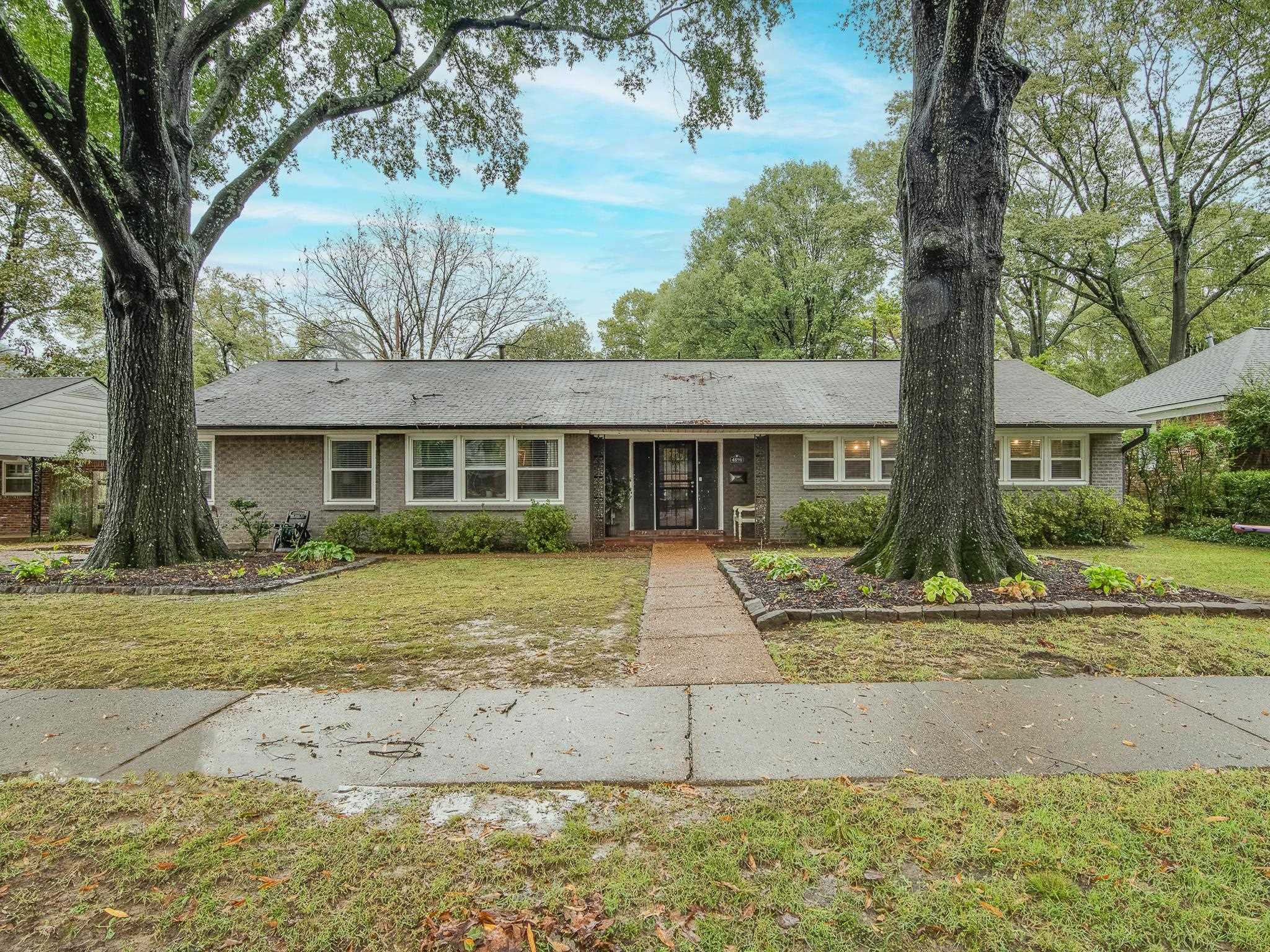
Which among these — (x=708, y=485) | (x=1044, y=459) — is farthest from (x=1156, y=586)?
(x=708, y=485)

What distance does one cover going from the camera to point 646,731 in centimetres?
330

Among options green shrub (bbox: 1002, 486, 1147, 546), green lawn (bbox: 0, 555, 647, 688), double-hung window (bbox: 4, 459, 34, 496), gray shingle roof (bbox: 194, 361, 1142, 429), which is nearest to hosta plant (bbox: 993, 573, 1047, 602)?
green lawn (bbox: 0, 555, 647, 688)

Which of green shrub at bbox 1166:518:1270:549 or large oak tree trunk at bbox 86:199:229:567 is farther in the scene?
green shrub at bbox 1166:518:1270:549

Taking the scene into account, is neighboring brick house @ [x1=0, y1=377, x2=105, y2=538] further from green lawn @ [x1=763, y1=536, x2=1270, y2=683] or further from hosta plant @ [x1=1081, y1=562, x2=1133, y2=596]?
hosta plant @ [x1=1081, y1=562, x2=1133, y2=596]

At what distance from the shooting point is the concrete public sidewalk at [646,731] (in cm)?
287

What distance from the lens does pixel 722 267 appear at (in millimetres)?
27188

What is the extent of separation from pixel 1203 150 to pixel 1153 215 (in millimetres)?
2200

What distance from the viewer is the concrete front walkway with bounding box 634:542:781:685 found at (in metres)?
4.23

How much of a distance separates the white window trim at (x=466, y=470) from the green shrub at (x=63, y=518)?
11112 millimetres

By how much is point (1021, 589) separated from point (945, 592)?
83 centimetres

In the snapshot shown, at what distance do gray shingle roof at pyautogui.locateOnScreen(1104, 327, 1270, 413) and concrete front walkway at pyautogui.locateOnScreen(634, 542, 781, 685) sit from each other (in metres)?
15.6

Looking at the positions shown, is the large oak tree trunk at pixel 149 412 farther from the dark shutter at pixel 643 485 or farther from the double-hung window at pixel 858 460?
the double-hung window at pixel 858 460

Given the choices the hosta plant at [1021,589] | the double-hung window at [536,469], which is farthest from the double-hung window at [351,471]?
the hosta plant at [1021,589]

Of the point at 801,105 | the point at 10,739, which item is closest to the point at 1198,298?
the point at 801,105
